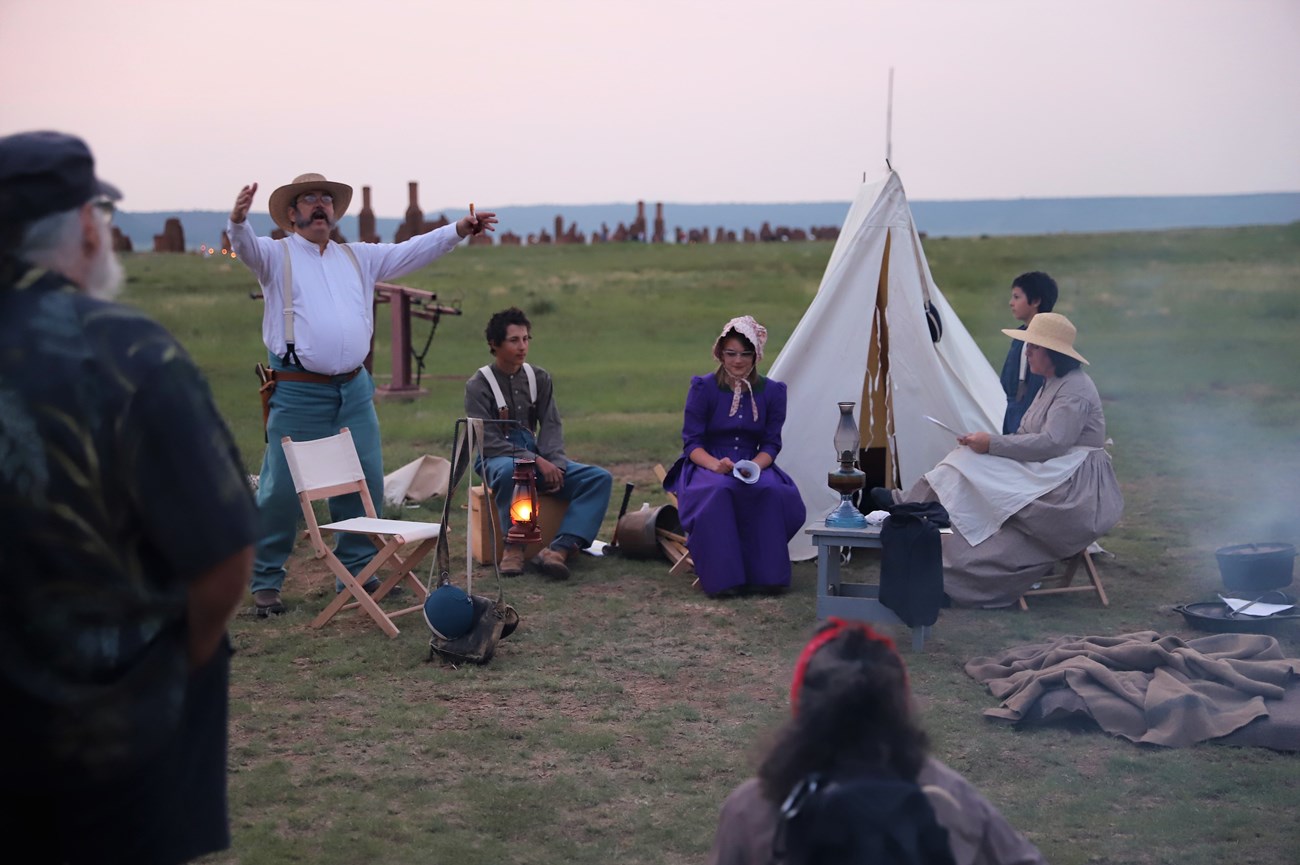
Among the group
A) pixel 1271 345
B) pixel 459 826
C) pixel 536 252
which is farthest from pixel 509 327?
pixel 536 252

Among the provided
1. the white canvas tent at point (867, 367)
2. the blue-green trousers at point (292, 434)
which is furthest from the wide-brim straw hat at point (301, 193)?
the white canvas tent at point (867, 367)

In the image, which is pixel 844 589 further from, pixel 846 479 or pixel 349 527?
pixel 349 527

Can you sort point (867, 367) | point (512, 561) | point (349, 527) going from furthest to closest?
point (867, 367) → point (512, 561) → point (349, 527)

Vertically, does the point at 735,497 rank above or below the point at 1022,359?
below

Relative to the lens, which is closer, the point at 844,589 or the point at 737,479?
the point at 844,589

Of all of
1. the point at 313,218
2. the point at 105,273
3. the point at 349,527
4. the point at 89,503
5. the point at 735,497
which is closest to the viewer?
the point at 89,503

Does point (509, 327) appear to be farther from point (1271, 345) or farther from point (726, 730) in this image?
point (1271, 345)

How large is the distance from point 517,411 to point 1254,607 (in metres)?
3.73

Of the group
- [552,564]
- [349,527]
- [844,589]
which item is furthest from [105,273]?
[552,564]

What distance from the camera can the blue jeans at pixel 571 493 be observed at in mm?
6844

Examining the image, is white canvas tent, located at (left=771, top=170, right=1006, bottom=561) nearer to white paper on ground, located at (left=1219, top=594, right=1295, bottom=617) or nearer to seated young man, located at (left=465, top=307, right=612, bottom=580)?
seated young man, located at (left=465, top=307, right=612, bottom=580)

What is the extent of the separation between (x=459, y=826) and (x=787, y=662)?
1977 mm

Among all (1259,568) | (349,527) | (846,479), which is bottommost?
(1259,568)

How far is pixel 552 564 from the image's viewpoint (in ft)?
21.9
